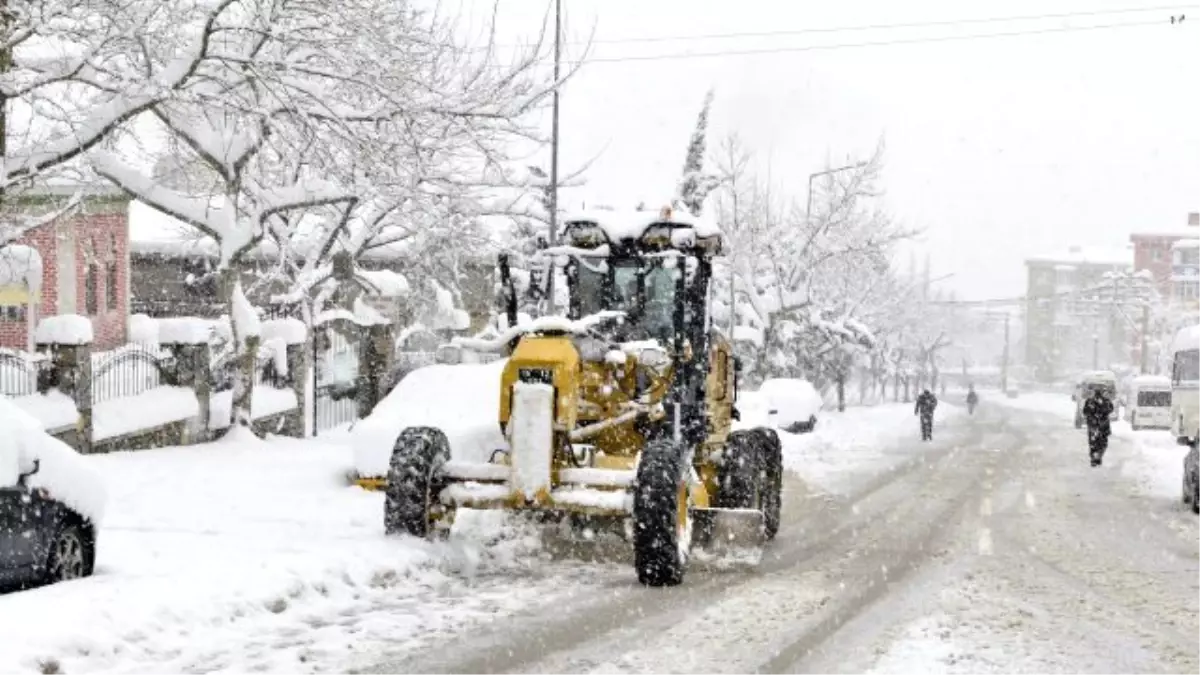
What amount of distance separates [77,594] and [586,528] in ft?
14.6

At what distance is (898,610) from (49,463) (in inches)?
235

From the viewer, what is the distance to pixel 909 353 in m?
109

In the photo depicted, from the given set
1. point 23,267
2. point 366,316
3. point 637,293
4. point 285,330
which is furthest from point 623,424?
point 366,316

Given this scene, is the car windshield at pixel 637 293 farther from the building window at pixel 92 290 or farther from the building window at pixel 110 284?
the building window at pixel 110 284

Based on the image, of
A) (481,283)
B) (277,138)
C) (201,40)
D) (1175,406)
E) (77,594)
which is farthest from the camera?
(481,283)

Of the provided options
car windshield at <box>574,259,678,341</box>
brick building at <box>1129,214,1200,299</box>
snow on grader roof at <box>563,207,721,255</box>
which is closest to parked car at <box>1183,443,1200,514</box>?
snow on grader roof at <box>563,207,721,255</box>

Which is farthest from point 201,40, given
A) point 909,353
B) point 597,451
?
point 909,353

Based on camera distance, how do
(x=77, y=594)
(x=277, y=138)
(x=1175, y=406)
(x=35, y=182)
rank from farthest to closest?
(x=1175, y=406) → (x=277, y=138) → (x=35, y=182) → (x=77, y=594)

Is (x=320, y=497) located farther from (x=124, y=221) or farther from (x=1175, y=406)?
(x=1175, y=406)

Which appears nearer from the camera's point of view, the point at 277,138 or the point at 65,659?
the point at 65,659

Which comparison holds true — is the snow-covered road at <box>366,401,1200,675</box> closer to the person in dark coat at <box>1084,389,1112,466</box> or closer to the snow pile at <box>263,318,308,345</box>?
the snow pile at <box>263,318,308,345</box>

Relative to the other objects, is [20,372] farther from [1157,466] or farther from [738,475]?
[1157,466]

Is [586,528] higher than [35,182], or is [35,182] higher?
[35,182]

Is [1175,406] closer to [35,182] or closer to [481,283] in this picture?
[481,283]
